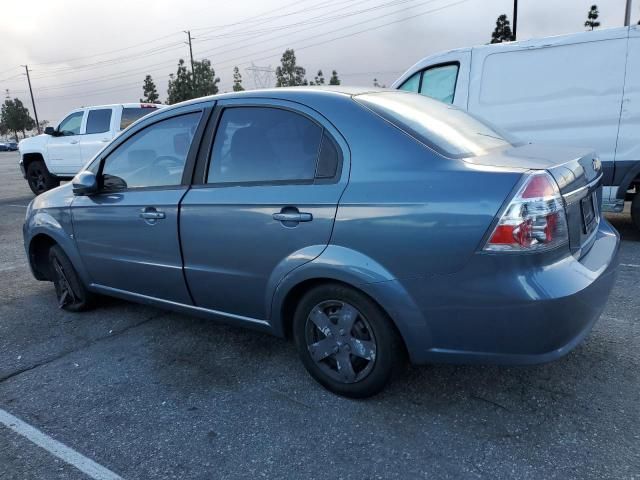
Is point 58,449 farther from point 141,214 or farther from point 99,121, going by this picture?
point 99,121

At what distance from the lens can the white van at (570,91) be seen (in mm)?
5520

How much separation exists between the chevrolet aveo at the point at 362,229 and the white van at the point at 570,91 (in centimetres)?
329

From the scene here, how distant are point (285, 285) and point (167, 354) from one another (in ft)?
4.01

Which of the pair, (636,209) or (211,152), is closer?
(211,152)

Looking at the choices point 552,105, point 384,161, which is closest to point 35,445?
point 384,161

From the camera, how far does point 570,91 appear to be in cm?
580

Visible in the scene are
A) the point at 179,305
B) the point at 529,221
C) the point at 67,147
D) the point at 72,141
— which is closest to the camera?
the point at 529,221

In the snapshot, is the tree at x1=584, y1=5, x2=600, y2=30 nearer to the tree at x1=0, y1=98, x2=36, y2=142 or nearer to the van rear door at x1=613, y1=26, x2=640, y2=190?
the van rear door at x1=613, y1=26, x2=640, y2=190

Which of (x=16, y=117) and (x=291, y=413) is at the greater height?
(x=16, y=117)

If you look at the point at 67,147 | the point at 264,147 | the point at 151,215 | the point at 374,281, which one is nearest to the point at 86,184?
the point at 151,215

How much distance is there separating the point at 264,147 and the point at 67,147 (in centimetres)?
1015

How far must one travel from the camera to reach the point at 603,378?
9.19 feet

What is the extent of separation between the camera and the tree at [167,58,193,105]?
182ft

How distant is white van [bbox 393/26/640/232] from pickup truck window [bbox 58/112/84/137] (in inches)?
328
